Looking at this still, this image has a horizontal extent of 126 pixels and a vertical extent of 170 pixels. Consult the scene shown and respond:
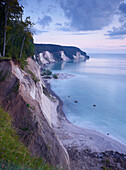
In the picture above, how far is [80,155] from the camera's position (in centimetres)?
955

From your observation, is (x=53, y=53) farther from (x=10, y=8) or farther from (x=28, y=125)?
(x=28, y=125)

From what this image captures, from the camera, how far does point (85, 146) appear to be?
10.8m

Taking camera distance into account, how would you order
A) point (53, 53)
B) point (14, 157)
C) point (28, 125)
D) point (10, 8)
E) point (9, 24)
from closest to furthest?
point (14, 157) < point (28, 125) < point (10, 8) < point (9, 24) < point (53, 53)

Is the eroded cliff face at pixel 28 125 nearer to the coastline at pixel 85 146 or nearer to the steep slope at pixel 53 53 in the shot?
the coastline at pixel 85 146

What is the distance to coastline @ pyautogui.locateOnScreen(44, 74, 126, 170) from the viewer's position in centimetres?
928

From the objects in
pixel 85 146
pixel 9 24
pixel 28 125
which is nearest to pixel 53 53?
pixel 9 24

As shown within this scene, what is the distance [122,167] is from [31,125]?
24.7 ft

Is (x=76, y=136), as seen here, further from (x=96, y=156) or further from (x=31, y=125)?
(x=31, y=125)

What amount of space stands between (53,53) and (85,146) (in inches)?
4366

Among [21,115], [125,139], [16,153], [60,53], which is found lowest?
[125,139]

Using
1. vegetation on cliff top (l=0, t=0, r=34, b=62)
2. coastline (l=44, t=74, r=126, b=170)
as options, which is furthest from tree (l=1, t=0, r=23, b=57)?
coastline (l=44, t=74, r=126, b=170)

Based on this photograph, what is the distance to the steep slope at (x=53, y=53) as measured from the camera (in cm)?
9470

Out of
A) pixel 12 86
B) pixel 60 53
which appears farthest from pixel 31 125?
pixel 60 53

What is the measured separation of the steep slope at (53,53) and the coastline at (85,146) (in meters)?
76.6
